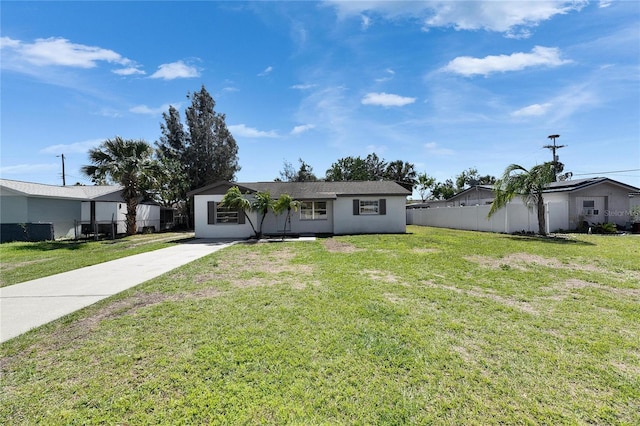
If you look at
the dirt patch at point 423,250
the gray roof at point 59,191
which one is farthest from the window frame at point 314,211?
the gray roof at point 59,191

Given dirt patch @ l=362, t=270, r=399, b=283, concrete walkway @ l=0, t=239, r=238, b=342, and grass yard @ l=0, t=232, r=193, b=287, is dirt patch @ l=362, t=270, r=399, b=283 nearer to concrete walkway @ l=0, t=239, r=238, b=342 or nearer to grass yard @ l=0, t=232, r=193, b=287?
concrete walkway @ l=0, t=239, r=238, b=342

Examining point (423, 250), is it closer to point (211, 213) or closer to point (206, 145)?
point (211, 213)

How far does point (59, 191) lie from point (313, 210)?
1703 cm

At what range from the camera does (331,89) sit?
16.3 meters

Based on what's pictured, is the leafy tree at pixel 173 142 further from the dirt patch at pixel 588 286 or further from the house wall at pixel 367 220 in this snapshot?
the dirt patch at pixel 588 286

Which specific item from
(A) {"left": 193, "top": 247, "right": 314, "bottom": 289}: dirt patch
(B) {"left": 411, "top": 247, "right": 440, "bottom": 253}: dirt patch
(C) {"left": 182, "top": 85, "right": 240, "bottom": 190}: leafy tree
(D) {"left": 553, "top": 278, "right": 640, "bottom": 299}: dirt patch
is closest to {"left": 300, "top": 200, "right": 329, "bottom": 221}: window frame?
(B) {"left": 411, "top": 247, "right": 440, "bottom": 253}: dirt patch

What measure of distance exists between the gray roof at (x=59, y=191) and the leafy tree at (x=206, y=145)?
26.1 feet

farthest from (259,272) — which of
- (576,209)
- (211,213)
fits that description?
(576,209)

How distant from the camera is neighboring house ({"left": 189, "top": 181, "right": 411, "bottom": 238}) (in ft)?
57.9

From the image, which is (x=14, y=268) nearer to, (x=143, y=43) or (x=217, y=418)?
(x=143, y=43)

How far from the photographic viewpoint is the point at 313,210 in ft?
63.0

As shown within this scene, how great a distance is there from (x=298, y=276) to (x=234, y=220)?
37.9ft

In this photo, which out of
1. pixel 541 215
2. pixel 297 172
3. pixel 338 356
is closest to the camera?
pixel 338 356

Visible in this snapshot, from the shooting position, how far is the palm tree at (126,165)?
57.9 feet
